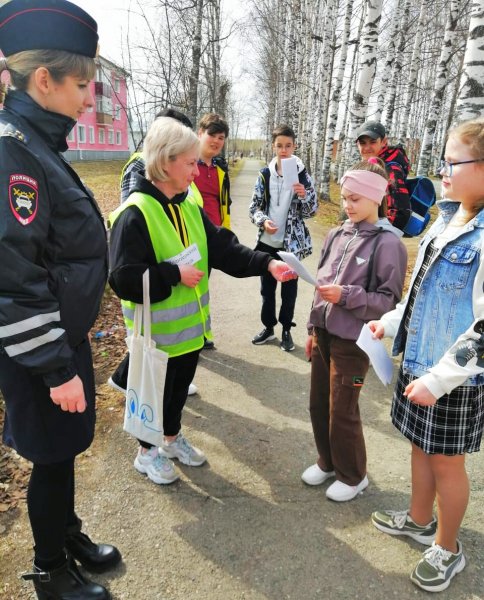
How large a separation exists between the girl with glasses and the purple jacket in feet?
0.41

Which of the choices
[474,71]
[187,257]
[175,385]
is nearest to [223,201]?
[187,257]

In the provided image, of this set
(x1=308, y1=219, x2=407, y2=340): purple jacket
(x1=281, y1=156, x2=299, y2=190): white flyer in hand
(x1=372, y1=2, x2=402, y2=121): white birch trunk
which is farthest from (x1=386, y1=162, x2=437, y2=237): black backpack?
(x1=372, y1=2, x2=402, y2=121): white birch trunk

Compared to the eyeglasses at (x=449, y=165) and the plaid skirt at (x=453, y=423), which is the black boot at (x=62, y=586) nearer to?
the plaid skirt at (x=453, y=423)

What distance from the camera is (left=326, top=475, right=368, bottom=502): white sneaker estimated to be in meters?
2.71

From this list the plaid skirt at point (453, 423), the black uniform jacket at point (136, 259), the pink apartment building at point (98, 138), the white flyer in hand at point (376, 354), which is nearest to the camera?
the plaid skirt at point (453, 423)

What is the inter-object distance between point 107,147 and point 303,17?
3355cm

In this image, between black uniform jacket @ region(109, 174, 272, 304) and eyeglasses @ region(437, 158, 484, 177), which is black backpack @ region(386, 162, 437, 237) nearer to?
eyeglasses @ region(437, 158, 484, 177)

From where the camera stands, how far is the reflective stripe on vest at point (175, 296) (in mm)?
2402

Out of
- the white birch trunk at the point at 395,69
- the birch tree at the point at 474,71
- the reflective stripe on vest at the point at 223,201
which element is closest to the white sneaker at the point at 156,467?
the reflective stripe on vest at the point at 223,201

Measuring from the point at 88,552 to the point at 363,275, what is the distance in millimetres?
2012

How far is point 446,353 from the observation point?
1.83m

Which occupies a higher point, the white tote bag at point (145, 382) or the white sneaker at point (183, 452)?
the white tote bag at point (145, 382)

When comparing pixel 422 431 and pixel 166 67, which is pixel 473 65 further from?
pixel 422 431

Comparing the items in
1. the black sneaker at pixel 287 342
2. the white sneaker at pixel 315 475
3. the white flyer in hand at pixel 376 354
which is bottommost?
the white sneaker at pixel 315 475
